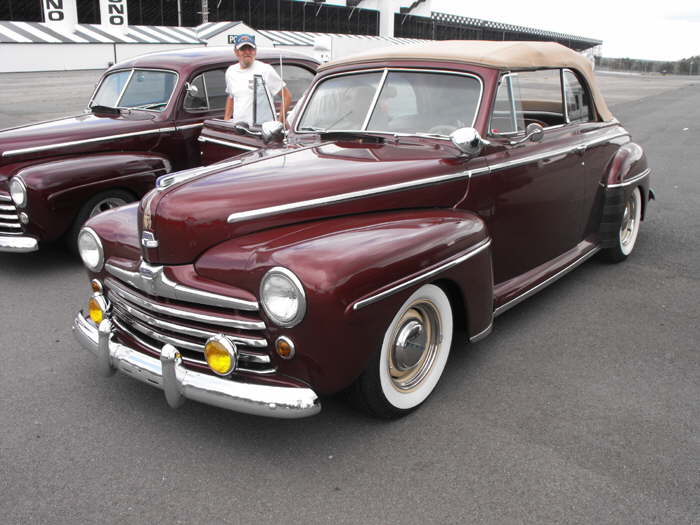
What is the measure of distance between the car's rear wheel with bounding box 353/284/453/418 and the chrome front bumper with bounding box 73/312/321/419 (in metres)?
0.36

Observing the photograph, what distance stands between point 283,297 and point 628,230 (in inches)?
156

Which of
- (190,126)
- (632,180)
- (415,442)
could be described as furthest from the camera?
(190,126)

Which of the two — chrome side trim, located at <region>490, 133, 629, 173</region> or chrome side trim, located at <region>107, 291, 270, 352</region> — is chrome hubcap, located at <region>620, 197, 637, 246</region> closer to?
chrome side trim, located at <region>490, 133, 629, 173</region>

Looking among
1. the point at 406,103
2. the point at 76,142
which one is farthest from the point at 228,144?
the point at 406,103

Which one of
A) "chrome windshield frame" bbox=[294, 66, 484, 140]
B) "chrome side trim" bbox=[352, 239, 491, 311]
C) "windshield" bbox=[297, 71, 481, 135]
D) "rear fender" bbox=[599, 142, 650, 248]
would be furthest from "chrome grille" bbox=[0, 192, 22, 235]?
"rear fender" bbox=[599, 142, 650, 248]

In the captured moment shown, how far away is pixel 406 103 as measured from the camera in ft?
12.9

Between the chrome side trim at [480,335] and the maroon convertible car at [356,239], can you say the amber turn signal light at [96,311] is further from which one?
the chrome side trim at [480,335]

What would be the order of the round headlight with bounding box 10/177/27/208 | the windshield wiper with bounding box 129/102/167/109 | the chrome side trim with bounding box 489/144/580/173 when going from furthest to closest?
the windshield wiper with bounding box 129/102/167/109, the round headlight with bounding box 10/177/27/208, the chrome side trim with bounding box 489/144/580/173

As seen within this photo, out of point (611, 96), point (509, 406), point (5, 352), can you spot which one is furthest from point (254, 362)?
point (611, 96)

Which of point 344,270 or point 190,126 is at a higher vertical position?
point 190,126

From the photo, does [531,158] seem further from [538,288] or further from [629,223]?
[629,223]

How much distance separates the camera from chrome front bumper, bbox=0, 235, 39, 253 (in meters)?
5.27

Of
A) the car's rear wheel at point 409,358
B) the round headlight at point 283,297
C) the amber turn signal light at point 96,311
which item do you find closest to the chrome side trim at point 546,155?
the car's rear wheel at point 409,358

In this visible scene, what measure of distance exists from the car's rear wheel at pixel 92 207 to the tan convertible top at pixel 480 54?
7.83ft
